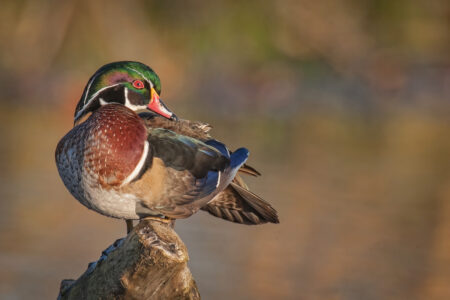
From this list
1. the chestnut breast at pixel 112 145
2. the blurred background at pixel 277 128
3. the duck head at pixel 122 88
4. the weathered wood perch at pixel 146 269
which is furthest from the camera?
the blurred background at pixel 277 128

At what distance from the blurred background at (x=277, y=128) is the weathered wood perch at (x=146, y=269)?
1.87 metres

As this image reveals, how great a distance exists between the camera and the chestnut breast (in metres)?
3.33

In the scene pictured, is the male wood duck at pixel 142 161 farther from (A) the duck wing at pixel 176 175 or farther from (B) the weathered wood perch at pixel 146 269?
(B) the weathered wood perch at pixel 146 269

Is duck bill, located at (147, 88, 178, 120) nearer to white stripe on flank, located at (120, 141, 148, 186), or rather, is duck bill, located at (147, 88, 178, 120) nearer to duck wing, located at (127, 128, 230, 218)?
duck wing, located at (127, 128, 230, 218)

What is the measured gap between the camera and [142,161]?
342 cm

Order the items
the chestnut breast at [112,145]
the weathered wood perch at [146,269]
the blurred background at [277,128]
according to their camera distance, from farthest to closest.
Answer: the blurred background at [277,128] < the chestnut breast at [112,145] < the weathered wood perch at [146,269]

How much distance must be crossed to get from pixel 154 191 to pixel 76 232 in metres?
2.84

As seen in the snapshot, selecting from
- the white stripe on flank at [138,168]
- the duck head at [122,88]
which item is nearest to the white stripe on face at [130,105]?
the duck head at [122,88]

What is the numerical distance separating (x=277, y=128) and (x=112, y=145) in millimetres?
8432

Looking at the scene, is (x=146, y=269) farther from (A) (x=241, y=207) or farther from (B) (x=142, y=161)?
(A) (x=241, y=207)

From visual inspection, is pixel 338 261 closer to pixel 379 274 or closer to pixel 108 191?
pixel 379 274

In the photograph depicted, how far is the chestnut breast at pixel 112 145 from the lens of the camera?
3.33 meters

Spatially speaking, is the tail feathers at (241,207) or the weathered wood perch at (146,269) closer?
the weathered wood perch at (146,269)

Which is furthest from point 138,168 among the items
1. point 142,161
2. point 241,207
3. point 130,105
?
point 241,207
